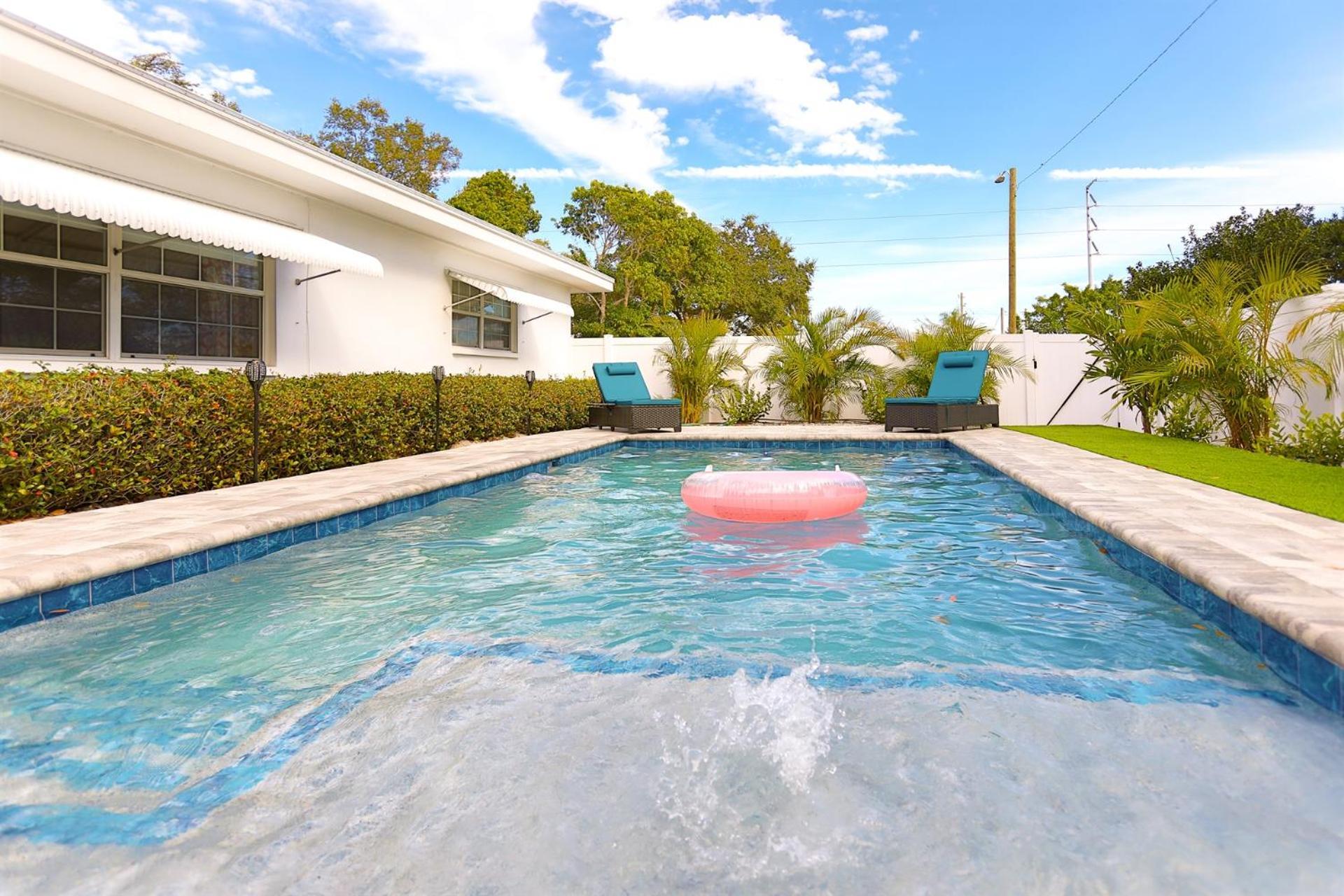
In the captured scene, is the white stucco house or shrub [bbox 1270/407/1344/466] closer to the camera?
the white stucco house

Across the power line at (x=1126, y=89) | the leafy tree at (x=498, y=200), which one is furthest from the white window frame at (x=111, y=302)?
the leafy tree at (x=498, y=200)

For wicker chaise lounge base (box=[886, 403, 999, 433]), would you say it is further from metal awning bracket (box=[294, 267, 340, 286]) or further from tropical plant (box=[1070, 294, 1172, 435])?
metal awning bracket (box=[294, 267, 340, 286])

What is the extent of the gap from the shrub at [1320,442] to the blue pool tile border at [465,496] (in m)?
3.31

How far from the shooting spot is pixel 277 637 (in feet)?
11.8

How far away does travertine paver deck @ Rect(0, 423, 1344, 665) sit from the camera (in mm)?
3086

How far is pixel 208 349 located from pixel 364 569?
531 cm

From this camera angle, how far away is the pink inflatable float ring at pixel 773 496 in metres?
5.60

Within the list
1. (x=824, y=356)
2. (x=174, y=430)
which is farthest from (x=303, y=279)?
(x=824, y=356)

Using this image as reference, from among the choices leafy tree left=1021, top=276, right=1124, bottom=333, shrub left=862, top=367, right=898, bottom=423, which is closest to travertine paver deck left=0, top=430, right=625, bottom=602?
shrub left=862, top=367, right=898, bottom=423

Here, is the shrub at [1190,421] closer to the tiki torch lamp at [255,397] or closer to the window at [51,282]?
the tiki torch lamp at [255,397]

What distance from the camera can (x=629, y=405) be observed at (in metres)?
13.1

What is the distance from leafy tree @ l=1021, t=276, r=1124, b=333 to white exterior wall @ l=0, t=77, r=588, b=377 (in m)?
37.4

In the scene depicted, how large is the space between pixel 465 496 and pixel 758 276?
3733 cm

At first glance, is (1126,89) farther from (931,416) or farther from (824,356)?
(931,416)
